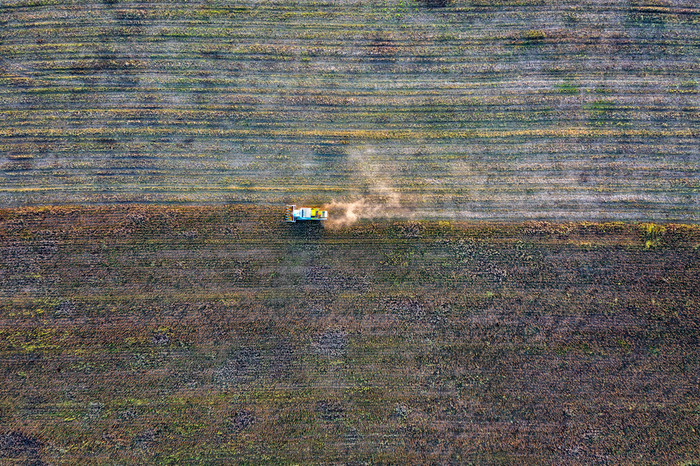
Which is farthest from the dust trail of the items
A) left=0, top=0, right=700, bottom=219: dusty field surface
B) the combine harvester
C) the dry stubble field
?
the combine harvester

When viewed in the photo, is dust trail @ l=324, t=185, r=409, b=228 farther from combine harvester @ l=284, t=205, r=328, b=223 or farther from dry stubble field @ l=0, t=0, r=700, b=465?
combine harvester @ l=284, t=205, r=328, b=223

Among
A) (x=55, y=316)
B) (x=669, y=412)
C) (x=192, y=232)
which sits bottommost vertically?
(x=669, y=412)

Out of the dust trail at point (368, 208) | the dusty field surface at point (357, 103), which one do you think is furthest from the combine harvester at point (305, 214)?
the dusty field surface at point (357, 103)

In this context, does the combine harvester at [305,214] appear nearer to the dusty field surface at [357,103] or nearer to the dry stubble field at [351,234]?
the dry stubble field at [351,234]

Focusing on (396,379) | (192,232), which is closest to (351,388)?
(396,379)

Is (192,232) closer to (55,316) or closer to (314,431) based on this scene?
(55,316)

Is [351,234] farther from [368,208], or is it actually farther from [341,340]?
[341,340]
